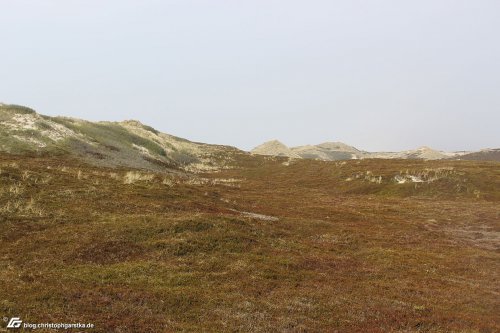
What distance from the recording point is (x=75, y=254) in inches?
869

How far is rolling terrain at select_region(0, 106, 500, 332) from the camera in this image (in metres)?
16.9

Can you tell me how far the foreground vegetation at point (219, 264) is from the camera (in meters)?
16.8

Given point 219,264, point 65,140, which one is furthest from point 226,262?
point 65,140

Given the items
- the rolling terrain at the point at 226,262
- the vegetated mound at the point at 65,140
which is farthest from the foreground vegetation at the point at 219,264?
the vegetated mound at the point at 65,140

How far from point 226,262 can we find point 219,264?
587mm

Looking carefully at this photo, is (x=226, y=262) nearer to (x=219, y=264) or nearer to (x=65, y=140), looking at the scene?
(x=219, y=264)

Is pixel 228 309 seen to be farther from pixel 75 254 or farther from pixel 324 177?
pixel 324 177

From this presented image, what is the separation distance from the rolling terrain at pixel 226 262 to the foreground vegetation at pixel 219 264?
0.10 m

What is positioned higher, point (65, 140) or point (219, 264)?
point (65, 140)

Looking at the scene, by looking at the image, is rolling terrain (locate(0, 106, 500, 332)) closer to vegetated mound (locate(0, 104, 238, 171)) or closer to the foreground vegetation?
the foreground vegetation

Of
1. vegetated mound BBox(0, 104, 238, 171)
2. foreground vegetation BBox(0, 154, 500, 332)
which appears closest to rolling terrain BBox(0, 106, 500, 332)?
foreground vegetation BBox(0, 154, 500, 332)

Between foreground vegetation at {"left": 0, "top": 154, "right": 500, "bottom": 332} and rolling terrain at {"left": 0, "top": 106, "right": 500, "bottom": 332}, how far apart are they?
102 mm

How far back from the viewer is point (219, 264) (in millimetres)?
23484

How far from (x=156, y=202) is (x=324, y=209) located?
2274cm
